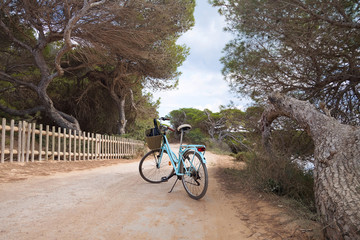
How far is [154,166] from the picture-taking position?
5078 mm

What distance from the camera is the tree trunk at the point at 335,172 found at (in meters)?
2.18

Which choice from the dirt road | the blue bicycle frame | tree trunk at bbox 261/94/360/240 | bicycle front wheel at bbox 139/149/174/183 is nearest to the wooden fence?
the dirt road

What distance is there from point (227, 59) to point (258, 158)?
3.89 metres

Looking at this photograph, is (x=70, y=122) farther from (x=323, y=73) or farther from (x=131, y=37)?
(x=323, y=73)

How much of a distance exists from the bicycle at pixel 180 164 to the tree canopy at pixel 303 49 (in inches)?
139

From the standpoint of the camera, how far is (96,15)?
9734 millimetres

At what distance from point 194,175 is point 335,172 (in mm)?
1872

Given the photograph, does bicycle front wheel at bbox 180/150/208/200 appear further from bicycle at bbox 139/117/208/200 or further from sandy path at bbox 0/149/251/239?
sandy path at bbox 0/149/251/239

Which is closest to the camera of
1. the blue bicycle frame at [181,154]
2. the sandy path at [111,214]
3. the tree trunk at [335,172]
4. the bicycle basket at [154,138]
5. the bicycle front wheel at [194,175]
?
the tree trunk at [335,172]

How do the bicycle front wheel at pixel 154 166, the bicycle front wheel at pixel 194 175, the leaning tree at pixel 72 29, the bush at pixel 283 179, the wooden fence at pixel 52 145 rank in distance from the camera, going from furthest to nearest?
1. the leaning tree at pixel 72 29
2. the wooden fence at pixel 52 145
3. the bicycle front wheel at pixel 154 166
4. the bush at pixel 283 179
5. the bicycle front wheel at pixel 194 175

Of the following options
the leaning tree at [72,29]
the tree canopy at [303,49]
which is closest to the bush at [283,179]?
the tree canopy at [303,49]

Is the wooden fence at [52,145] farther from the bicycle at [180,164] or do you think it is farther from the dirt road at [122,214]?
the bicycle at [180,164]

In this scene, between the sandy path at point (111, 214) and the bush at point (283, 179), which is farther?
the bush at point (283, 179)

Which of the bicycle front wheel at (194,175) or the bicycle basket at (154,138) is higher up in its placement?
the bicycle basket at (154,138)
